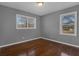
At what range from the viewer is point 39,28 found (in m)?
5.92

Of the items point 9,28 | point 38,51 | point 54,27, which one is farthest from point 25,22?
point 38,51

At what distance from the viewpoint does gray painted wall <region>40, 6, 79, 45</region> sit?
353 centimetres

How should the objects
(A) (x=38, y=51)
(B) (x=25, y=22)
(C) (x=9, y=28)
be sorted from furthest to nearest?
(B) (x=25, y=22)
(C) (x=9, y=28)
(A) (x=38, y=51)

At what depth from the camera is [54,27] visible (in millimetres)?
4727

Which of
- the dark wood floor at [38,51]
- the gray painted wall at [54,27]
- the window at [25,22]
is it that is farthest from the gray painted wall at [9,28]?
the gray painted wall at [54,27]

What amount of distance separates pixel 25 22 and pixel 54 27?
2.03 metres

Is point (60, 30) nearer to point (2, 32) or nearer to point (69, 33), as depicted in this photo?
point (69, 33)

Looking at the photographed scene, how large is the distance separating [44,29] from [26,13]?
2.01m

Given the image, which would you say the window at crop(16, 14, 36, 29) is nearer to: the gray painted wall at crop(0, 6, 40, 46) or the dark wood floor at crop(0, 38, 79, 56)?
the gray painted wall at crop(0, 6, 40, 46)

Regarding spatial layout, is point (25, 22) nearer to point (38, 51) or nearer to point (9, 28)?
point (9, 28)

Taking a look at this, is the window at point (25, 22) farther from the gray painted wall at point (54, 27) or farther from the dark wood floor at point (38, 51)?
the dark wood floor at point (38, 51)

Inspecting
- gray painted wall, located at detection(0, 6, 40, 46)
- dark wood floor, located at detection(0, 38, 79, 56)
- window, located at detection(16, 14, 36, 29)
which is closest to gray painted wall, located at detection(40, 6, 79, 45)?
dark wood floor, located at detection(0, 38, 79, 56)

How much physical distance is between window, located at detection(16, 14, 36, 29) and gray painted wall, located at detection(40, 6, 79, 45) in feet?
2.98

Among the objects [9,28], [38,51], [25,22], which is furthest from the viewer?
[25,22]
